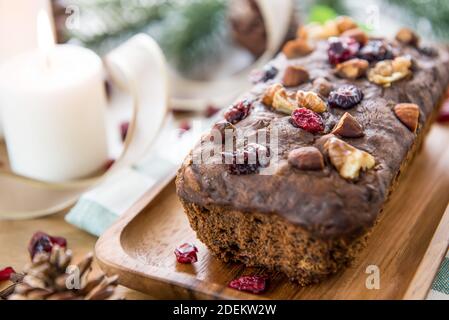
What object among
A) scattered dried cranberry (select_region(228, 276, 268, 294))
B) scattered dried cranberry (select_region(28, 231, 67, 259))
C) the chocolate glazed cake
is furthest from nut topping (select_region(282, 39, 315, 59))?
scattered dried cranberry (select_region(28, 231, 67, 259))

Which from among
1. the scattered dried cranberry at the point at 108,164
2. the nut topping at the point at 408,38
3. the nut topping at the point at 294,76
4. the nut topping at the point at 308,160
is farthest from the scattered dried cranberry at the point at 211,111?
the nut topping at the point at 308,160

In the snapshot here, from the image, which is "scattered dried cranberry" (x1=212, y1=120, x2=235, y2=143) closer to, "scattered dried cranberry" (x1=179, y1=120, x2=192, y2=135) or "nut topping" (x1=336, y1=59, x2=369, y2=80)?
"nut topping" (x1=336, y1=59, x2=369, y2=80)

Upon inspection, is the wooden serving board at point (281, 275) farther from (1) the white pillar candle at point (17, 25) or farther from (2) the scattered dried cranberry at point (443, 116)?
(1) the white pillar candle at point (17, 25)

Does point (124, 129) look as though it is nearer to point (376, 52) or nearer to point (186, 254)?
point (186, 254)

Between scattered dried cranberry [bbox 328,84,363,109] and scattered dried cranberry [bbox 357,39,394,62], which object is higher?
scattered dried cranberry [bbox 357,39,394,62]

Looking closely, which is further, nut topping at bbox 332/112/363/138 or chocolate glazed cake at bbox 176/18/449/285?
nut topping at bbox 332/112/363/138

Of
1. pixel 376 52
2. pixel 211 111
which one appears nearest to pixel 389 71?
pixel 376 52
